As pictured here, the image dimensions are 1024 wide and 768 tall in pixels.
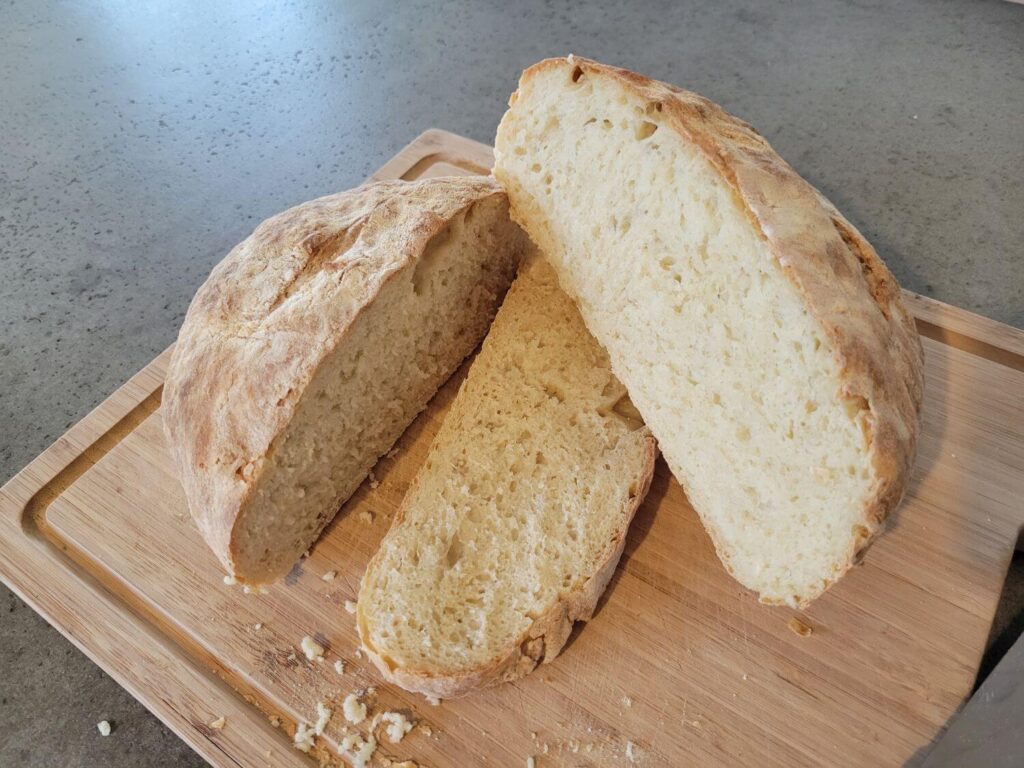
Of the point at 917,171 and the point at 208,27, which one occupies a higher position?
the point at 208,27

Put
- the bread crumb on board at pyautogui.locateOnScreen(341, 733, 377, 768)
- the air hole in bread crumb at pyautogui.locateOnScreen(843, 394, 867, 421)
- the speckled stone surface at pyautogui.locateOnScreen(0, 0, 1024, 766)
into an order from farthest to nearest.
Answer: the speckled stone surface at pyautogui.locateOnScreen(0, 0, 1024, 766) < the bread crumb on board at pyautogui.locateOnScreen(341, 733, 377, 768) < the air hole in bread crumb at pyautogui.locateOnScreen(843, 394, 867, 421)

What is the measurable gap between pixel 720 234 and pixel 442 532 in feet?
3.38

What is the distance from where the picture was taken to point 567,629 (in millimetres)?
1894

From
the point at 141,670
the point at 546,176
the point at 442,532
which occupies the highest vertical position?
the point at 546,176

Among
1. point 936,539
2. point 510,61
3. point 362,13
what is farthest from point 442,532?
point 362,13

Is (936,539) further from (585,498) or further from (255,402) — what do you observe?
(255,402)

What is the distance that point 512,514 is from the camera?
204 cm

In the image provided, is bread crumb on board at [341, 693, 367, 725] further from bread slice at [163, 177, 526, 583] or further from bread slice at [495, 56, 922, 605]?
bread slice at [495, 56, 922, 605]

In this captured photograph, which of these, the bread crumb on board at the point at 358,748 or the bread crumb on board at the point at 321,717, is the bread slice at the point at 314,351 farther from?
the bread crumb on board at the point at 358,748

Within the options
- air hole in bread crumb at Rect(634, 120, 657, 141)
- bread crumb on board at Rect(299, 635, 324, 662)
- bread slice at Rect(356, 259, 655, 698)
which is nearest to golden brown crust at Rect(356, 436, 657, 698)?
bread slice at Rect(356, 259, 655, 698)

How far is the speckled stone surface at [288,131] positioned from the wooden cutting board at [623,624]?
0.29m

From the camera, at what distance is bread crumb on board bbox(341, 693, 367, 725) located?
72.2 inches

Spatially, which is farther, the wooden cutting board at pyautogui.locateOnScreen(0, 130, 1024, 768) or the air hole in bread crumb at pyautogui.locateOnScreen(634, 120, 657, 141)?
the air hole in bread crumb at pyautogui.locateOnScreen(634, 120, 657, 141)

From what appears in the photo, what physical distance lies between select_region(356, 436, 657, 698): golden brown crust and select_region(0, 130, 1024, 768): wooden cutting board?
2.3 inches
